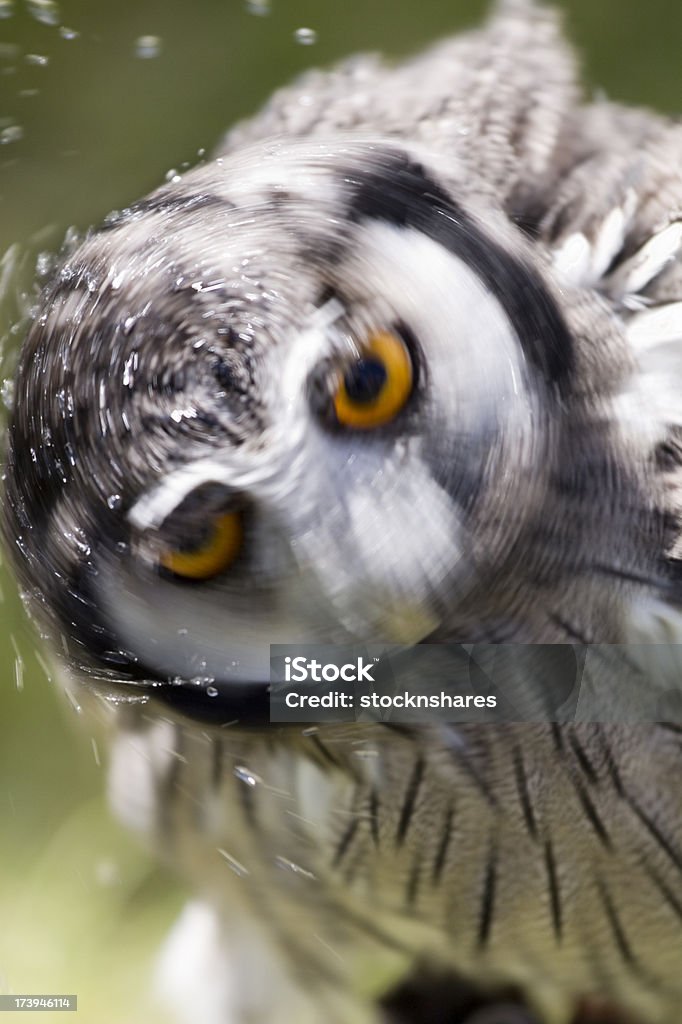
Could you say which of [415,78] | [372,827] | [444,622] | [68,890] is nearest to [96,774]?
[68,890]

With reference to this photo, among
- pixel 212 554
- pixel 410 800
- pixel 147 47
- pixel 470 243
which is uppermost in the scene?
pixel 147 47

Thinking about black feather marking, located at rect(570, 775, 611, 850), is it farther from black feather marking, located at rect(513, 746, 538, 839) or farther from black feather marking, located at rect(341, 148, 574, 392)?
black feather marking, located at rect(341, 148, 574, 392)

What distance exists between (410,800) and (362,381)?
24 cm

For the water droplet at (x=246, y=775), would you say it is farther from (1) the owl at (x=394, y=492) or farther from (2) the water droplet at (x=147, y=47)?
(2) the water droplet at (x=147, y=47)

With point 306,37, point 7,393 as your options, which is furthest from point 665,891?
point 306,37

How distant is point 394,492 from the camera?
35 cm

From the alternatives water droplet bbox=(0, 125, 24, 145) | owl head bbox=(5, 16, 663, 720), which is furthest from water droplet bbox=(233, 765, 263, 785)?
water droplet bbox=(0, 125, 24, 145)

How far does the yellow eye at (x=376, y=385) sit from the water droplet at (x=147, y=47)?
42 centimetres

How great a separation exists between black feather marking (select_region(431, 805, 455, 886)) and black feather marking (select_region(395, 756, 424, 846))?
2cm

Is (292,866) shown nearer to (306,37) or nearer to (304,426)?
(304,426)

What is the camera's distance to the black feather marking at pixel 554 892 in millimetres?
491

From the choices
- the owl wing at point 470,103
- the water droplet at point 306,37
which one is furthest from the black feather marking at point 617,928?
the water droplet at point 306,37

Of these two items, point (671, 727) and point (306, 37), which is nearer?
point (671, 727)

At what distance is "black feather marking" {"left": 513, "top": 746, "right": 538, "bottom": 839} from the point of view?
466mm
